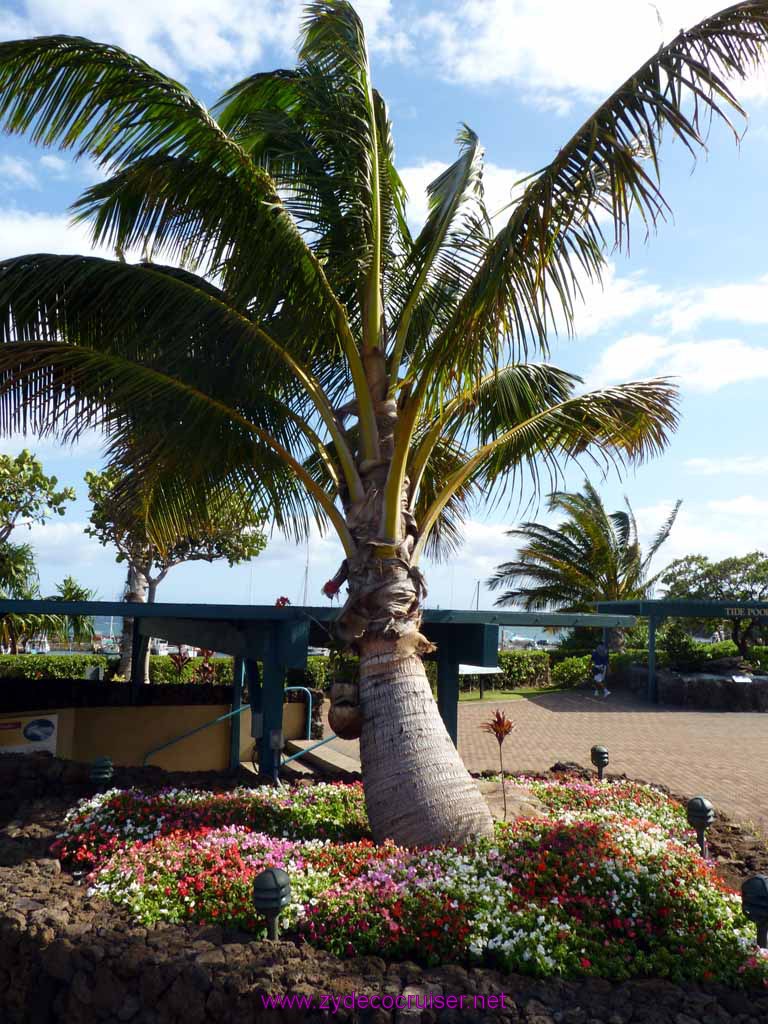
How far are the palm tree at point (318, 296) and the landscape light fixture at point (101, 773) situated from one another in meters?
2.72

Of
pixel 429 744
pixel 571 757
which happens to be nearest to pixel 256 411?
pixel 429 744

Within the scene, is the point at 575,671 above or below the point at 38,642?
below

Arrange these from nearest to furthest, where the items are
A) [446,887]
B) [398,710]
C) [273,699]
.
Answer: [446,887] → [398,710] → [273,699]

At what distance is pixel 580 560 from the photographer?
2708 centimetres

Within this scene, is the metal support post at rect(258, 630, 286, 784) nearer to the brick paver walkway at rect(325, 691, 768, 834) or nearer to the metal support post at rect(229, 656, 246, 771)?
the metal support post at rect(229, 656, 246, 771)

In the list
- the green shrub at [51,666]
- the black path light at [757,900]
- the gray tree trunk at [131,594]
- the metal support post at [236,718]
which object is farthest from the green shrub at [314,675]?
the black path light at [757,900]

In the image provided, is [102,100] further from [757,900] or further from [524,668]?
[524,668]

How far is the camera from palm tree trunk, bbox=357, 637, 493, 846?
5.85 meters

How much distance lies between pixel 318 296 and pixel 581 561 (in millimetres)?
21729

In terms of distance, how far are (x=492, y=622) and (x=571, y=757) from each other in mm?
5445

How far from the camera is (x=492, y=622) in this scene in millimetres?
8922

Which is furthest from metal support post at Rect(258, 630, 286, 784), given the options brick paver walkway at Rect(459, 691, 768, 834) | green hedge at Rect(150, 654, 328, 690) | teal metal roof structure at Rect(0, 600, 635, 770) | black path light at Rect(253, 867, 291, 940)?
green hedge at Rect(150, 654, 328, 690)

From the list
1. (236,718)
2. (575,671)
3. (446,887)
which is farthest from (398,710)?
(575,671)

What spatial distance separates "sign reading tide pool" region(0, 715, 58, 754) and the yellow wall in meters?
0.16
